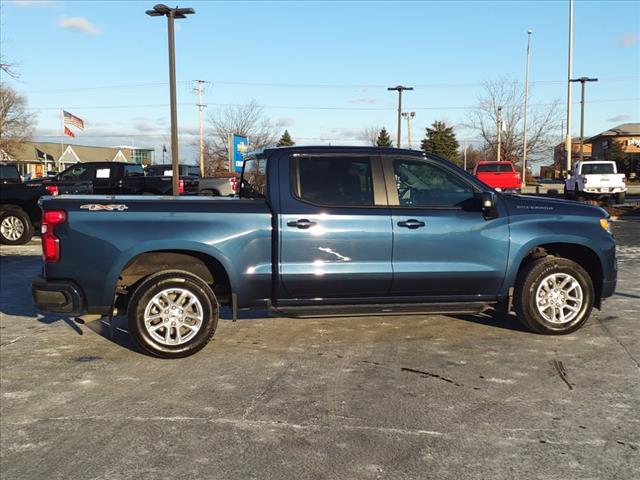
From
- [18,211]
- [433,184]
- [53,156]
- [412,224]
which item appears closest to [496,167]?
[18,211]

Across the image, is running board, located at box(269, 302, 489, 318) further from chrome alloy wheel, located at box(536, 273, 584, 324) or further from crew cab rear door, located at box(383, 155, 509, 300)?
chrome alloy wheel, located at box(536, 273, 584, 324)

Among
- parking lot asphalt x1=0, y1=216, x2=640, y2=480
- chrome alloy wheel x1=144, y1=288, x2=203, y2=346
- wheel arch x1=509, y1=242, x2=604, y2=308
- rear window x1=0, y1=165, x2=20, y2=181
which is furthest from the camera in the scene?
rear window x1=0, y1=165, x2=20, y2=181

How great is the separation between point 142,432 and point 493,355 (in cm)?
311

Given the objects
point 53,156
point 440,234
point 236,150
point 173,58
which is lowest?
point 440,234

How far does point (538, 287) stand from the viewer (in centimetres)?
570

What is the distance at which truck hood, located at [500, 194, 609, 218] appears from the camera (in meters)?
5.70

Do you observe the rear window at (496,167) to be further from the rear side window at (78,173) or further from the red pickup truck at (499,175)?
the rear side window at (78,173)

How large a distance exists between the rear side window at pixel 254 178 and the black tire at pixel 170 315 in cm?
106

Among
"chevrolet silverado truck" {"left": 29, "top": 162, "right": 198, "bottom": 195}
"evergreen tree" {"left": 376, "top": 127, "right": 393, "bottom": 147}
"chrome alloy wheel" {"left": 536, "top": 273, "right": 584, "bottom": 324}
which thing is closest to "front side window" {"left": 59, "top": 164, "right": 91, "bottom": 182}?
"chevrolet silverado truck" {"left": 29, "top": 162, "right": 198, "bottom": 195}

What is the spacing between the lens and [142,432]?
12.4ft

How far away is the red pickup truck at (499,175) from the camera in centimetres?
2584

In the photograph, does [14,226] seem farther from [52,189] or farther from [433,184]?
[433,184]

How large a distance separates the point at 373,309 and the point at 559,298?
6.28ft

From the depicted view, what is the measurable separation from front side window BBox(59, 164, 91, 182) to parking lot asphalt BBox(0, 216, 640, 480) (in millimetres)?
11773
